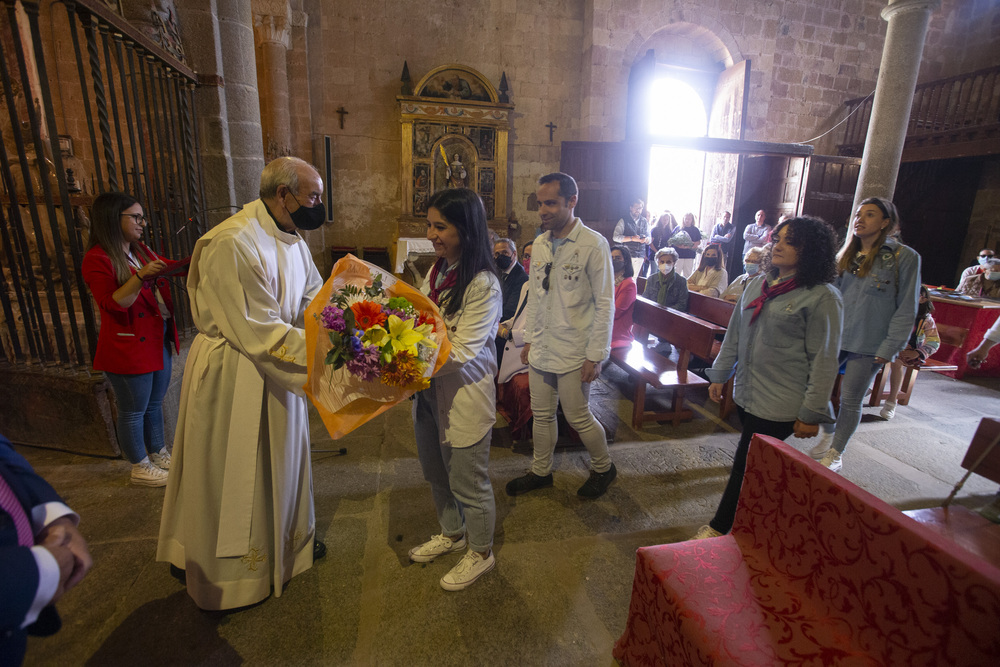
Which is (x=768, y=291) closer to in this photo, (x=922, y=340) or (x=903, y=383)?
(x=922, y=340)

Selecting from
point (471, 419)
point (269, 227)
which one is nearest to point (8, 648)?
point (471, 419)

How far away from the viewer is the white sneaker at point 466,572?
215 centimetres

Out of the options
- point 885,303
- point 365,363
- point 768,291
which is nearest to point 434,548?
point 365,363

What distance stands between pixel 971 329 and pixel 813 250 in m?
5.66

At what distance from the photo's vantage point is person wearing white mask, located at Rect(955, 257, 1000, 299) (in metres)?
6.47

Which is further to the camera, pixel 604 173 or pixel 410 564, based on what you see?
pixel 604 173

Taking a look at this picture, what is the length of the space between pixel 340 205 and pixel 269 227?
8.03 metres

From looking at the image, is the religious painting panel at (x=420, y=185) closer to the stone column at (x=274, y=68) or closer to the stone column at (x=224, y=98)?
the stone column at (x=274, y=68)

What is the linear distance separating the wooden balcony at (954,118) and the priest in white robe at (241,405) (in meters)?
10.9

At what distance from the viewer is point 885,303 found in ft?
10.3

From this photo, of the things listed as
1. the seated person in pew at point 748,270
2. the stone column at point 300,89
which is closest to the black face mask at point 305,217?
the seated person in pew at point 748,270

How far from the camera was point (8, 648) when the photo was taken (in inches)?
35.1

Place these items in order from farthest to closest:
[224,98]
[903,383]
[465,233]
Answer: [903,383] < [224,98] < [465,233]

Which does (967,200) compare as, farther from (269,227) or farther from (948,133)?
(269,227)
